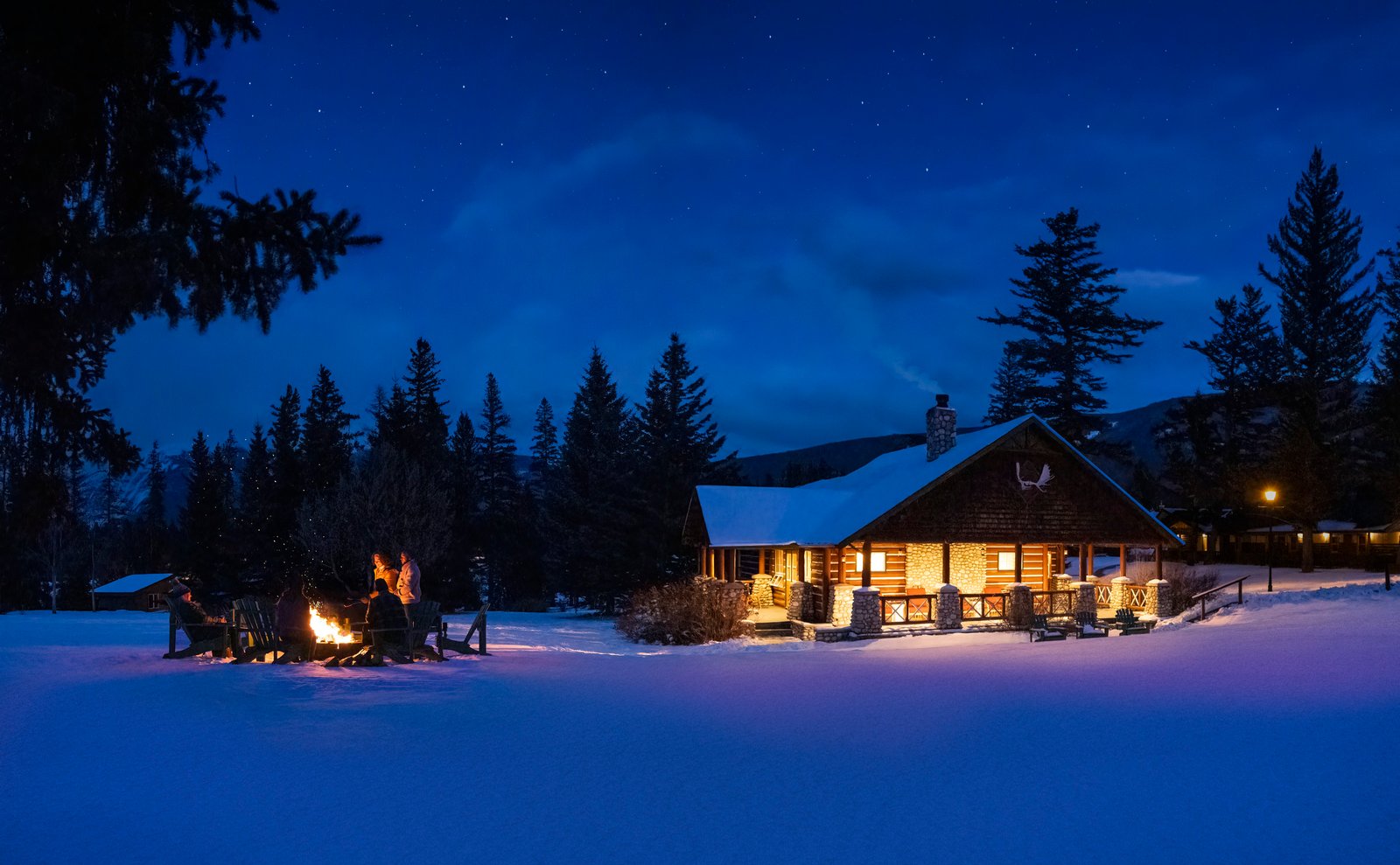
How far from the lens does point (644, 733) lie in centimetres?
889

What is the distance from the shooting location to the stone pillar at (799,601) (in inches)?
976

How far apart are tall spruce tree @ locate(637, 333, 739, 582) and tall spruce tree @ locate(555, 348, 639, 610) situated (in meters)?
0.99

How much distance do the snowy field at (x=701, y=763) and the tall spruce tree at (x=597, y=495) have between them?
26.1 m

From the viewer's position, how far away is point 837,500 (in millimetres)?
27578

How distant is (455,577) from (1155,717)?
4194 centimetres

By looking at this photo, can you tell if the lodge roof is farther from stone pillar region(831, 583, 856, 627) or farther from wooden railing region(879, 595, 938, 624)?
wooden railing region(879, 595, 938, 624)

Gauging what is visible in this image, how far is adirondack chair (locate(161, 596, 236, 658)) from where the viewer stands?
1409cm

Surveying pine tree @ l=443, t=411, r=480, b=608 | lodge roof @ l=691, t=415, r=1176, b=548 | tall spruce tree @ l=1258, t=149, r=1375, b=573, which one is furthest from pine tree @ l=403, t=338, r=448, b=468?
tall spruce tree @ l=1258, t=149, r=1375, b=573

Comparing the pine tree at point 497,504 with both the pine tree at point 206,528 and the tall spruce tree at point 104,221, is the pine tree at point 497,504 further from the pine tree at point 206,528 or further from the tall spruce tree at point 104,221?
the tall spruce tree at point 104,221

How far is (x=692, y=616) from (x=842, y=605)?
13.6 ft

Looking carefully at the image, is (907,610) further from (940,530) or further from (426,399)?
(426,399)

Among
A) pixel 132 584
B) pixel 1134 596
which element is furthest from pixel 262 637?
pixel 132 584

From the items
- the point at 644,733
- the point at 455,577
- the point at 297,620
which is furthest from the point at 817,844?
the point at 455,577

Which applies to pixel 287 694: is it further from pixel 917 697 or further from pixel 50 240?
pixel 917 697
